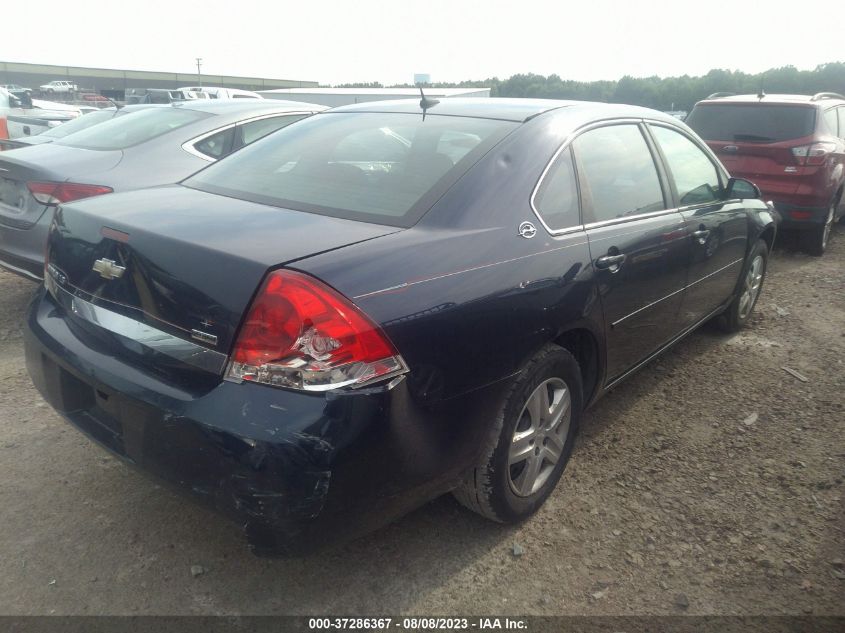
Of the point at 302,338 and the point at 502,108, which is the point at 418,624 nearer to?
the point at 302,338

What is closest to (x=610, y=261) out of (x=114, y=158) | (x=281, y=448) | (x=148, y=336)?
(x=281, y=448)

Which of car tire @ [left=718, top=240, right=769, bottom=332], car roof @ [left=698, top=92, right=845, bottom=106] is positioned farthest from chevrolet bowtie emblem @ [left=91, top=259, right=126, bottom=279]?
car roof @ [left=698, top=92, right=845, bottom=106]

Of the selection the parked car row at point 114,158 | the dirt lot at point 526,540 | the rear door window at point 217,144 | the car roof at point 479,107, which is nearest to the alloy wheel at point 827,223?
the dirt lot at point 526,540

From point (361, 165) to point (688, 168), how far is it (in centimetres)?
207

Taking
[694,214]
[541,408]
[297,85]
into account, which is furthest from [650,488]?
[297,85]

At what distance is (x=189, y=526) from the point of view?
2646mm

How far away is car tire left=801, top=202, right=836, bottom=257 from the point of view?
735cm

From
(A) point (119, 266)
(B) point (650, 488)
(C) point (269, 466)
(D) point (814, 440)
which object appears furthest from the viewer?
(D) point (814, 440)

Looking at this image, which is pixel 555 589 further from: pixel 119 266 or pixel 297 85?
pixel 297 85

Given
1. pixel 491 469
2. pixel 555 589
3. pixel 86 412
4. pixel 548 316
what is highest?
pixel 548 316

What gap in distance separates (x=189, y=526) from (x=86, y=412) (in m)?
0.62

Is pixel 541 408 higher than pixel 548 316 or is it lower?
lower

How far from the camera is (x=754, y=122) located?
24.2 feet

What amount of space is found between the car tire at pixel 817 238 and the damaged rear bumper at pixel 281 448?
6686 millimetres
